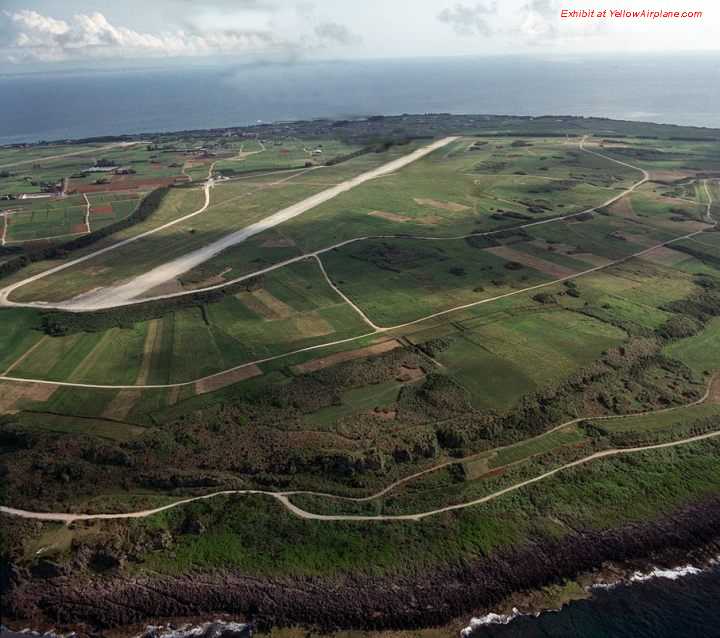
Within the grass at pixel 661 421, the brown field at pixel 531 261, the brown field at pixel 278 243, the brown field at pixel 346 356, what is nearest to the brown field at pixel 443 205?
the brown field at pixel 531 261

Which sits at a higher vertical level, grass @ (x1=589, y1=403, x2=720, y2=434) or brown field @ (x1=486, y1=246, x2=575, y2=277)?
brown field @ (x1=486, y1=246, x2=575, y2=277)

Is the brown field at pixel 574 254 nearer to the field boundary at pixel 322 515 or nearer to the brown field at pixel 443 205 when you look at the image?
the brown field at pixel 443 205

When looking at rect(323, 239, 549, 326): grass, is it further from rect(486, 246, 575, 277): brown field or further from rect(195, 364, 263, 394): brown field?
rect(195, 364, 263, 394): brown field

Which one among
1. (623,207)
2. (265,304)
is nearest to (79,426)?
(265,304)

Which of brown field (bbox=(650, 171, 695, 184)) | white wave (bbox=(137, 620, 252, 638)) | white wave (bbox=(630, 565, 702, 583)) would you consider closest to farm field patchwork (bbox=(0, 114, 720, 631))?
white wave (bbox=(630, 565, 702, 583))

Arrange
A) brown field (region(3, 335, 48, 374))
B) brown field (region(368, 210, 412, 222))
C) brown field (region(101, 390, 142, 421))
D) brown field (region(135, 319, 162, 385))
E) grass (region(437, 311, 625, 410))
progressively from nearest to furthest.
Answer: brown field (region(101, 390, 142, 421)), grass (region(437, 311, 625, 410)), brown field (region(135, 319, 162, 385)), brown field (region(3, 335, 48, 374)), brown field (region(368, 210, 412, 222))

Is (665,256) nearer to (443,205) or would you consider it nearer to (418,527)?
(443,205)
